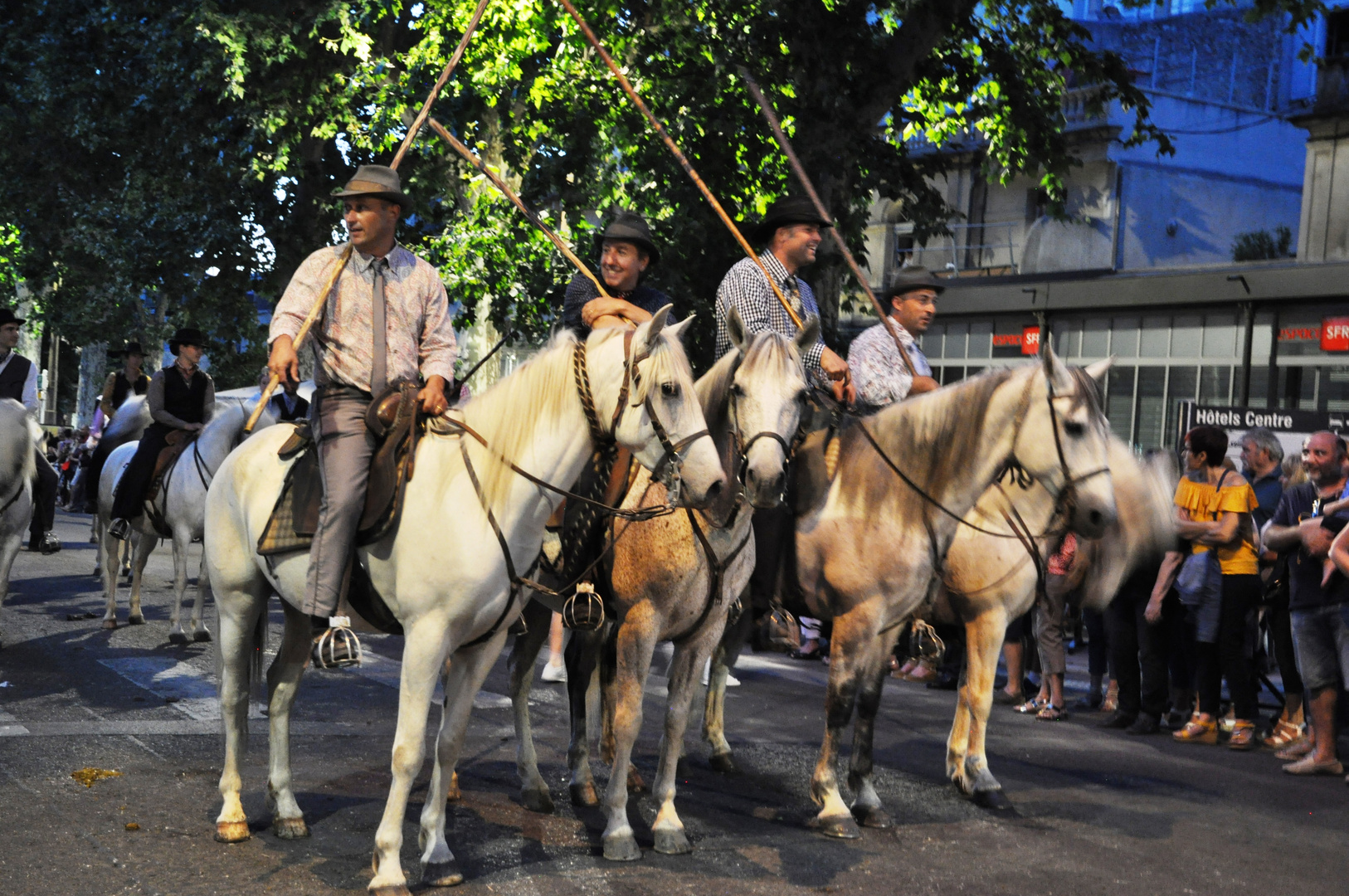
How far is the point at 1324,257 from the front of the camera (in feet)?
74.8

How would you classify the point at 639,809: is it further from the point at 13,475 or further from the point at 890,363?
the point at 13,475

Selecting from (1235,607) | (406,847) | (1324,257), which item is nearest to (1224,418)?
(1235,607)

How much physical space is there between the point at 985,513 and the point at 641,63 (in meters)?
9.15

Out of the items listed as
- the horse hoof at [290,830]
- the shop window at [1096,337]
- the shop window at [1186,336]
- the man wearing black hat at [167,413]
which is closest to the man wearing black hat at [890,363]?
the horse hoof at [290,830]

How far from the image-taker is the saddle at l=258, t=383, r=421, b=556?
16.9 feet

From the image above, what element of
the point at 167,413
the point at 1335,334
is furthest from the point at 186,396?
the point at 1335,334

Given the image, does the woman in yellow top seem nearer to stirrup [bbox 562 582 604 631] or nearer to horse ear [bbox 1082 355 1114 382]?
horse ear [bbox 1082 355 1114 382]

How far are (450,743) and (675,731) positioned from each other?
1115 millimetres

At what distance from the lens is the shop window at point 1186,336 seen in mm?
24250

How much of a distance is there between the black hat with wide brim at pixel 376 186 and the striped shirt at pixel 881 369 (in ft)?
9.94

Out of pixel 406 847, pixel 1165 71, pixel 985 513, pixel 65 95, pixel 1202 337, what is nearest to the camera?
pixel 406 847

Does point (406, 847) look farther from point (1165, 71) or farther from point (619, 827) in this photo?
point (1165, 71)

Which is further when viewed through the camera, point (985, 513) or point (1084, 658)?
point (1084, 658)

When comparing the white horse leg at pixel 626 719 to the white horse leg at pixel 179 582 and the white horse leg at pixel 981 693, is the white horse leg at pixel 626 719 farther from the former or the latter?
the white horse leg at pixel 179 582
